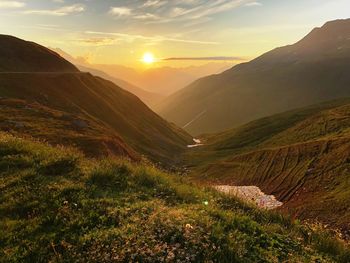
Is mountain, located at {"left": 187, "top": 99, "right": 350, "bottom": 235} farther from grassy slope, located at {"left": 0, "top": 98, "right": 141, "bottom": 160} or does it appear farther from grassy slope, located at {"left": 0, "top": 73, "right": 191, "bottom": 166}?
grassy slope, located at {"left": 0, "top": 73, "right": 191, "bottom": 166}

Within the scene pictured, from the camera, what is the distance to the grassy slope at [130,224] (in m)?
8.99

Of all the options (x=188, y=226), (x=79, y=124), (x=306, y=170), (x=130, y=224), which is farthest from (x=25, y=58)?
(x=188, y=226)

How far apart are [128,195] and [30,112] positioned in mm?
67542

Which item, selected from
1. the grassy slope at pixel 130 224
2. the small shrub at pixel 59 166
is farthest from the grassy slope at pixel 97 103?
the grassy slope at pixel 130 224

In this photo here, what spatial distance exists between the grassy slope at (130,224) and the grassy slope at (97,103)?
81.7 metres

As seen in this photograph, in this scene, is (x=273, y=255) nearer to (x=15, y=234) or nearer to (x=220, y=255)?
(x=220, y=255)

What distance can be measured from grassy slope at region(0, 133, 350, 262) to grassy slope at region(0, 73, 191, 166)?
81743mm

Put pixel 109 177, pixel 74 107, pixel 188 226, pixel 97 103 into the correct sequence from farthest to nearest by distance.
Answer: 1. pixel 97 103
2. pixel 74 107
3. pixel 109 177
4. pixel 188 226

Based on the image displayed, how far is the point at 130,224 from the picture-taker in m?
10.1

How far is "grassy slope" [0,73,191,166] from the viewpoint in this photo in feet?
332

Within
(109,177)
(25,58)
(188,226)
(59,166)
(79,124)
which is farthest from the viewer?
(25,58)

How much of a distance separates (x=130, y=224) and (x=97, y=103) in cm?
13121

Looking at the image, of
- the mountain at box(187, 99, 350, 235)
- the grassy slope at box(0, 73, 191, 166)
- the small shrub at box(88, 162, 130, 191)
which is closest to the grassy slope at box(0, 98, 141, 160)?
the grassy slope at box(0, 73, 191, 166)

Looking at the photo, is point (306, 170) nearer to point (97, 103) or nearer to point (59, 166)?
point (97, 103)
